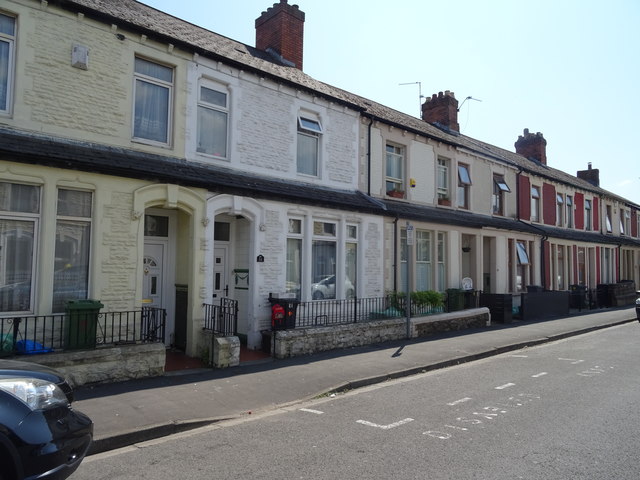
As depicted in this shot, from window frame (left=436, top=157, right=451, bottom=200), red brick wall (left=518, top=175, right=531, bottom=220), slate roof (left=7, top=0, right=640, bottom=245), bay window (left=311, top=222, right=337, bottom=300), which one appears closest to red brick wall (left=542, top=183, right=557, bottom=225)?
red brick wall (left=518, top=175, right=531, bottom=220)

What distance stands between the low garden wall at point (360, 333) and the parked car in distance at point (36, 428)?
6.49 m

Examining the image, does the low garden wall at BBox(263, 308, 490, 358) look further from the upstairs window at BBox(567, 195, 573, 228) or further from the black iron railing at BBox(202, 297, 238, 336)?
the upstairs window at BBox(567, 195, 573, 228)

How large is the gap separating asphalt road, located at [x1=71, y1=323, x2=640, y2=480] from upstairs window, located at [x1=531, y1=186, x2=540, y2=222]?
52.4 ft

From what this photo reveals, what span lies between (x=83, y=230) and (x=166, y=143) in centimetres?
255

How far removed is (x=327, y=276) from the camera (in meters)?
12.9

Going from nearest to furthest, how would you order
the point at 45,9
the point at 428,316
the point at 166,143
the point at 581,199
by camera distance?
the point at 45,9 → the point at 166,143 → the point at 428,316 → the point at 581,199

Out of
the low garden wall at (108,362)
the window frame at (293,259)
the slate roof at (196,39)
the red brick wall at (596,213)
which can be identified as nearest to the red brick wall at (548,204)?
the red brick wall at (596,213)

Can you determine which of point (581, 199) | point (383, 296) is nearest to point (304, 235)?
point (383, 296)

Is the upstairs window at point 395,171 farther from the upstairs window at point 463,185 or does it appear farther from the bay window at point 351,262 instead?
the upstairs window at point 463,185

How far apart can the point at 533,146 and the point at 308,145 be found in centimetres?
2043

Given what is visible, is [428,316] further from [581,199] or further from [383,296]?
[581,199]

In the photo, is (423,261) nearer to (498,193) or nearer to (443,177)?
(443,177)

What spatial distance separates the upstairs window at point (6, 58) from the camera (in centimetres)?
804

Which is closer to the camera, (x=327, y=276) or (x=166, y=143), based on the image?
(x=166, y=143)
